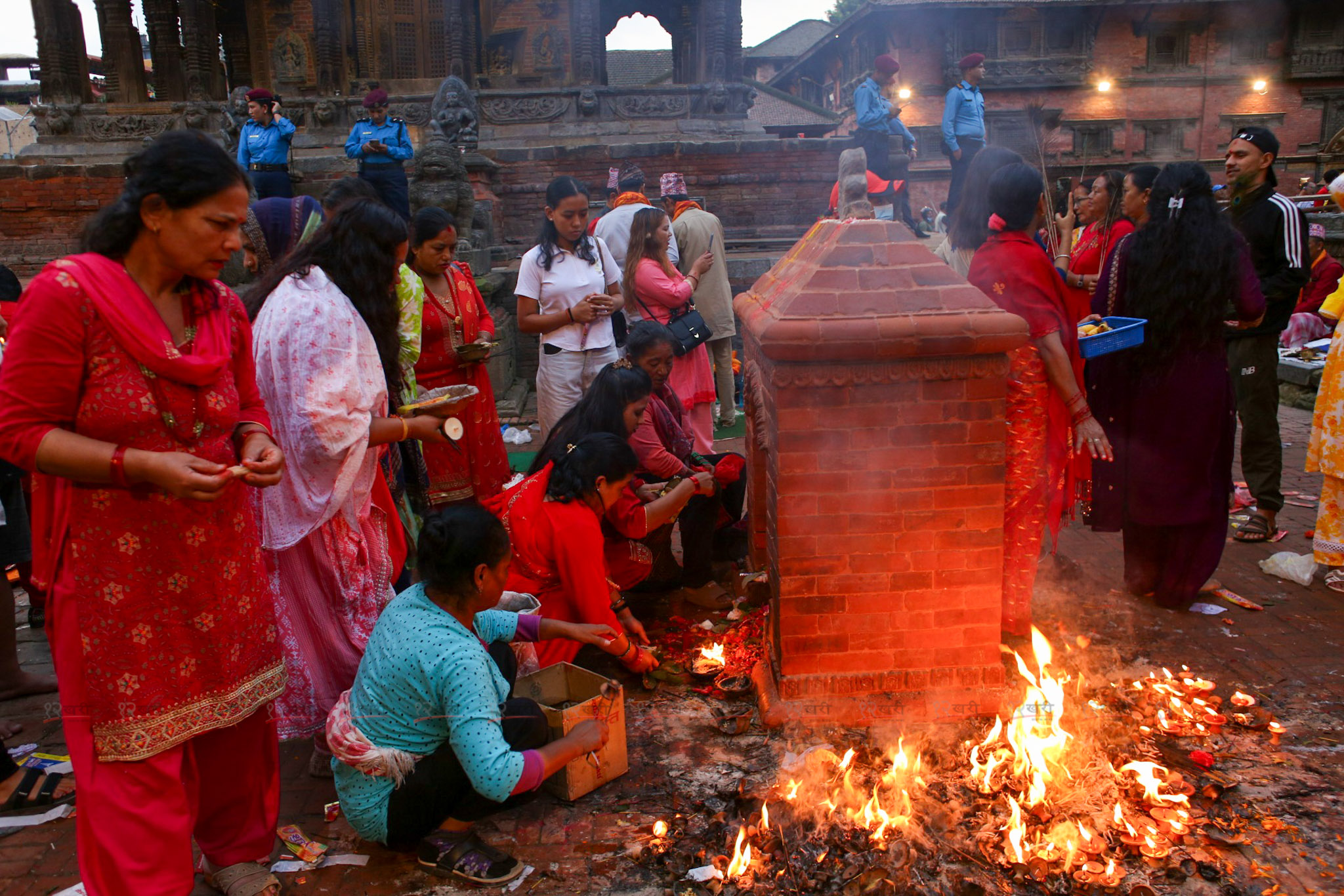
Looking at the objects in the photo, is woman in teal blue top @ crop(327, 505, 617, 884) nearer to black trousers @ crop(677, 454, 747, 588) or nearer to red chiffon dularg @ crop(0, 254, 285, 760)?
red chiffon dularg @ crop(0, 254, 285, 760)

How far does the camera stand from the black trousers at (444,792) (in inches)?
105

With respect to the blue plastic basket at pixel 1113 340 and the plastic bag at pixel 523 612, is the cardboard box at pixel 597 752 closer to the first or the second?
the plastic bag at pixel 523 612

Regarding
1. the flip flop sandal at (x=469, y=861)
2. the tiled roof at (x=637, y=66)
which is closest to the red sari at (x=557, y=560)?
the flip flop sandal at (x=469, y=861)

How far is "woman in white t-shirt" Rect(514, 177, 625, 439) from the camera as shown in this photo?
5.36 meters

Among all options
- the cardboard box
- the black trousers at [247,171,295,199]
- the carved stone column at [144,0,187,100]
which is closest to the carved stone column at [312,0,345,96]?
the carved stone column at [144,0,187,100]

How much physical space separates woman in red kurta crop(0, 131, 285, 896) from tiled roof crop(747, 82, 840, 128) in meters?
29.7

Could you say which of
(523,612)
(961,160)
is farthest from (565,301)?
(961,160)

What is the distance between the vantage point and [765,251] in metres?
14.0

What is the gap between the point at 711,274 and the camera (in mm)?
7375

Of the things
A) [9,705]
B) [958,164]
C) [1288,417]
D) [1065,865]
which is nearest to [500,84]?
[958,164]

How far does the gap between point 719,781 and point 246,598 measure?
5.12ft

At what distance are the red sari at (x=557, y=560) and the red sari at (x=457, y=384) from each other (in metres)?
0.91

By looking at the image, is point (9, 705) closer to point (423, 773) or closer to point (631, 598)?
point (423, 773)

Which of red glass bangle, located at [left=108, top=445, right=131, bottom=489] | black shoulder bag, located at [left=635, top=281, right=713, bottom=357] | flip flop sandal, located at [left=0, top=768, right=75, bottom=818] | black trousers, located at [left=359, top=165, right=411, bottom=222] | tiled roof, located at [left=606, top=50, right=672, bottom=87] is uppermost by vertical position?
tiled roof, located at [left=606, top=50, right=672, bottom=87]
